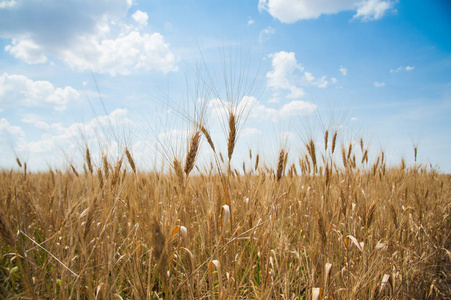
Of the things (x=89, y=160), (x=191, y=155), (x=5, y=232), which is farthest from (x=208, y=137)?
(x=89, y=160)

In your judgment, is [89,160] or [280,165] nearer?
[280,165]

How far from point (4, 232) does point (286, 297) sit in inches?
57.3

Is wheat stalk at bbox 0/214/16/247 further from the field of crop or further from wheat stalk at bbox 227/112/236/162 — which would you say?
wheat stalk at bbox 227/112/236/162

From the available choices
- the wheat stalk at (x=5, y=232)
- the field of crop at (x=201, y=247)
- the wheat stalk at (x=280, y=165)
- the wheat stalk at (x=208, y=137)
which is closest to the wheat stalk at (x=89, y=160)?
the field of crop at (x=201, y=247)

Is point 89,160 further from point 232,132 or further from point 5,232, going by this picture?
point 5,232

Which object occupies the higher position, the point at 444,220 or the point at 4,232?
the point at 4,232

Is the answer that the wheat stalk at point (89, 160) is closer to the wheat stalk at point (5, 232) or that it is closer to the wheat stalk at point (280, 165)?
the wheat stalk at point (5, 232)

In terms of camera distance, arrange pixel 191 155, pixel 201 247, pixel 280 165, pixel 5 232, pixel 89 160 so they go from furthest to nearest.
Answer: pixel 89 160 → pixel 280 165 → pixel 201 247 → pixel 191 155 → pixel 5 232

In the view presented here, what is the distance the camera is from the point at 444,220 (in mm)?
3645

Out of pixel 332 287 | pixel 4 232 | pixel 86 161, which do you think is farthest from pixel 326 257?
pixel 86 161

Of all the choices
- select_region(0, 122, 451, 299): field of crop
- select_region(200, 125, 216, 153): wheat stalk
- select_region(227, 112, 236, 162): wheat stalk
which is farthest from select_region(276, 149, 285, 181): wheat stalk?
select_region(200, 125, 216, 153): wheat stalk

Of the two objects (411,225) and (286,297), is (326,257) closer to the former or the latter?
(286,297)

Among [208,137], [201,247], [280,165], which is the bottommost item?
[201,247]

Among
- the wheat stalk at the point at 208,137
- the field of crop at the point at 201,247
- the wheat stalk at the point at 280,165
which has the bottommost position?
the field of crop at the point at 201,247
